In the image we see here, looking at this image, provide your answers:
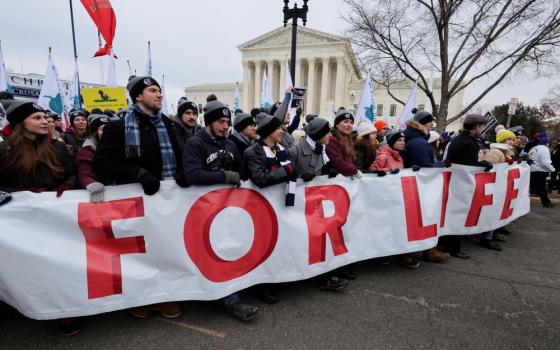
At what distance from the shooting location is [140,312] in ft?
8.68

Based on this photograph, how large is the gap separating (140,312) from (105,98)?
6981mm

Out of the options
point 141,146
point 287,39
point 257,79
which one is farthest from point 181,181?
point 257,79

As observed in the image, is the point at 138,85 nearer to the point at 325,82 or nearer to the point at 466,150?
the point at 466,150

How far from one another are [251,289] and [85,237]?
162cm

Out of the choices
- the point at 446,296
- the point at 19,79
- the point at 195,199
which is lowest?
the point at 446,296

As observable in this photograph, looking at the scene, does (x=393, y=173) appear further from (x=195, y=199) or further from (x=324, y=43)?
(x=324, y=43)

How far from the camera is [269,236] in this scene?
292 centimetres

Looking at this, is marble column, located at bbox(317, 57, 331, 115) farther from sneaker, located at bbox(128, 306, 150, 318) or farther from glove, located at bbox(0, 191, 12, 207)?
glove, located at bbox(0, 191, 12, 207)

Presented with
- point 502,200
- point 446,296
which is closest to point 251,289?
point 446,296

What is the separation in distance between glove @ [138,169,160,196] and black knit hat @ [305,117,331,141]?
1.64 metres

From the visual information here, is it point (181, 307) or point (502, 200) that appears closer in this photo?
point (181, 307)

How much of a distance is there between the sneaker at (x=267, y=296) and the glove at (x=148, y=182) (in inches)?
55.5

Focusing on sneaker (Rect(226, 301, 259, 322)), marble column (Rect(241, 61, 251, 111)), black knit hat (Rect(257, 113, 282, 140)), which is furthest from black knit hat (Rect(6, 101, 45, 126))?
marble column (Rect(241, 61, 251, 111))

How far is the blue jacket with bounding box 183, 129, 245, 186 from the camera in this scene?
258cm
